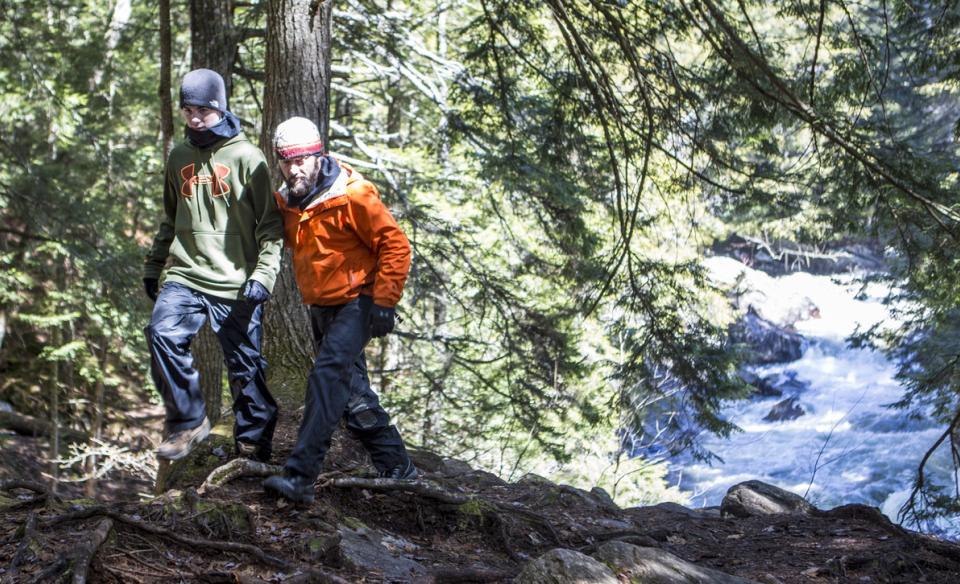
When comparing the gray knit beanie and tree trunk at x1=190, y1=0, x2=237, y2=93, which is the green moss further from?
tree trunk at x1=190, y1=0, x2=237, y2=93

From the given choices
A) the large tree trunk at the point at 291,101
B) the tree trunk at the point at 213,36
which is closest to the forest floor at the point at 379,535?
the large tree trunk at the point at 291,101

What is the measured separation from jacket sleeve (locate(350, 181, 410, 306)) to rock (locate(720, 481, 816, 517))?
156 inches

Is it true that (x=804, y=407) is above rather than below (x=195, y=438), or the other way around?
below

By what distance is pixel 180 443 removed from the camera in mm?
4039

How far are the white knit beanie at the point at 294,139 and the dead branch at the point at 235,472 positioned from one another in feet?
5.16

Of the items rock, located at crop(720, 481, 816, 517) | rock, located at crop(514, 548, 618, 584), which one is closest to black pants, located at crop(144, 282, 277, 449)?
rock, located at crop(514, 548, 618, 584)

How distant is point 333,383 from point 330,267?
57cm

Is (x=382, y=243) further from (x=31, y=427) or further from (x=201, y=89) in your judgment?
(x=31, y=427)

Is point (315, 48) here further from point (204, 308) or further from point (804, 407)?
point (804, 407)

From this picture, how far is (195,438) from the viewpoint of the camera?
4.14 m

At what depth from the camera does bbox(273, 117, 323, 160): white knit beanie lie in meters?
3.91

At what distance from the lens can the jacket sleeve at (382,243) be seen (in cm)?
400

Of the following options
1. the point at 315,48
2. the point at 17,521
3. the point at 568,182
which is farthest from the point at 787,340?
the point at 17,521

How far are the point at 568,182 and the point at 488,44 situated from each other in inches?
75.8
